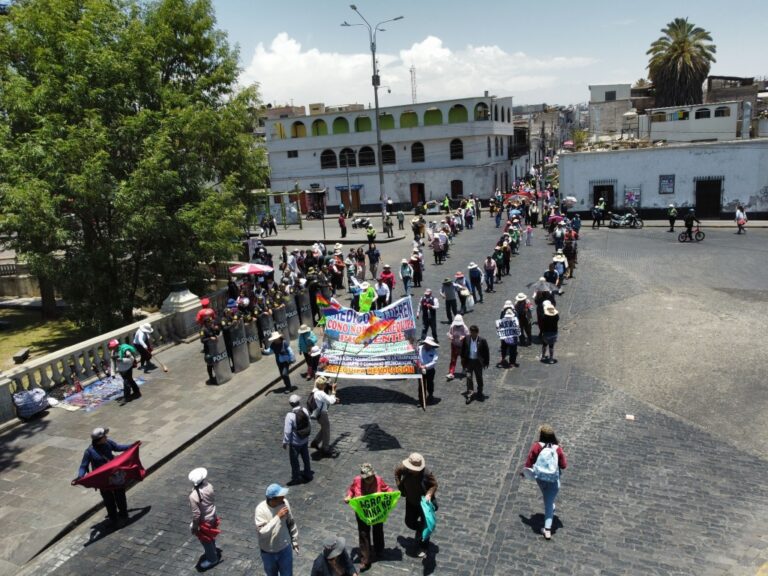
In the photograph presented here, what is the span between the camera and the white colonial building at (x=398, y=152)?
5256 cm

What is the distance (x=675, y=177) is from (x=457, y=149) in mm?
21588

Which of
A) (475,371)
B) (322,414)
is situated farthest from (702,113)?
(322,414)

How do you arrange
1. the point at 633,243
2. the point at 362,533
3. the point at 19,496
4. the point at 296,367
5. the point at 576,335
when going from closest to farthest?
the point at 362,533 → the point at 19,496 → the point at 296,367 → the point at 576,335 → the point at 633,243

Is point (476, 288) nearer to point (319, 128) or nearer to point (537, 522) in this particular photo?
point (537, 522)

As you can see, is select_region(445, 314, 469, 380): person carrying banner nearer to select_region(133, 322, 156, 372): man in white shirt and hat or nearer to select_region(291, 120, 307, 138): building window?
select_region(133, 322, 156, 372): man in white shirt and hat

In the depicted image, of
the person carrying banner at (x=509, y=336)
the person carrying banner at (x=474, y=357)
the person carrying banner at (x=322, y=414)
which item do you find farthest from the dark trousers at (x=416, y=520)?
the person carrying banner at (x=509, y=336)

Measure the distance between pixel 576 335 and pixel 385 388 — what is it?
19.9 ft

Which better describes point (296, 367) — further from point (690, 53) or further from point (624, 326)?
point (690, 53)

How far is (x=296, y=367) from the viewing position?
49.0 feet

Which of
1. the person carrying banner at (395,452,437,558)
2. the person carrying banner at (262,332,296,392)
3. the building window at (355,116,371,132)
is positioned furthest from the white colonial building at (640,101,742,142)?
the person carrying banner at (395,452,437,558)

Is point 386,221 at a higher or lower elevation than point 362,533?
higher

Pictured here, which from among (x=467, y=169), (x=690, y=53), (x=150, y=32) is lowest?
(x=467, y=169)

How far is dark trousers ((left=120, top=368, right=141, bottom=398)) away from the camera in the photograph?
12.8m

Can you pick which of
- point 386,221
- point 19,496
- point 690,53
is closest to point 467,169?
point 386,221
